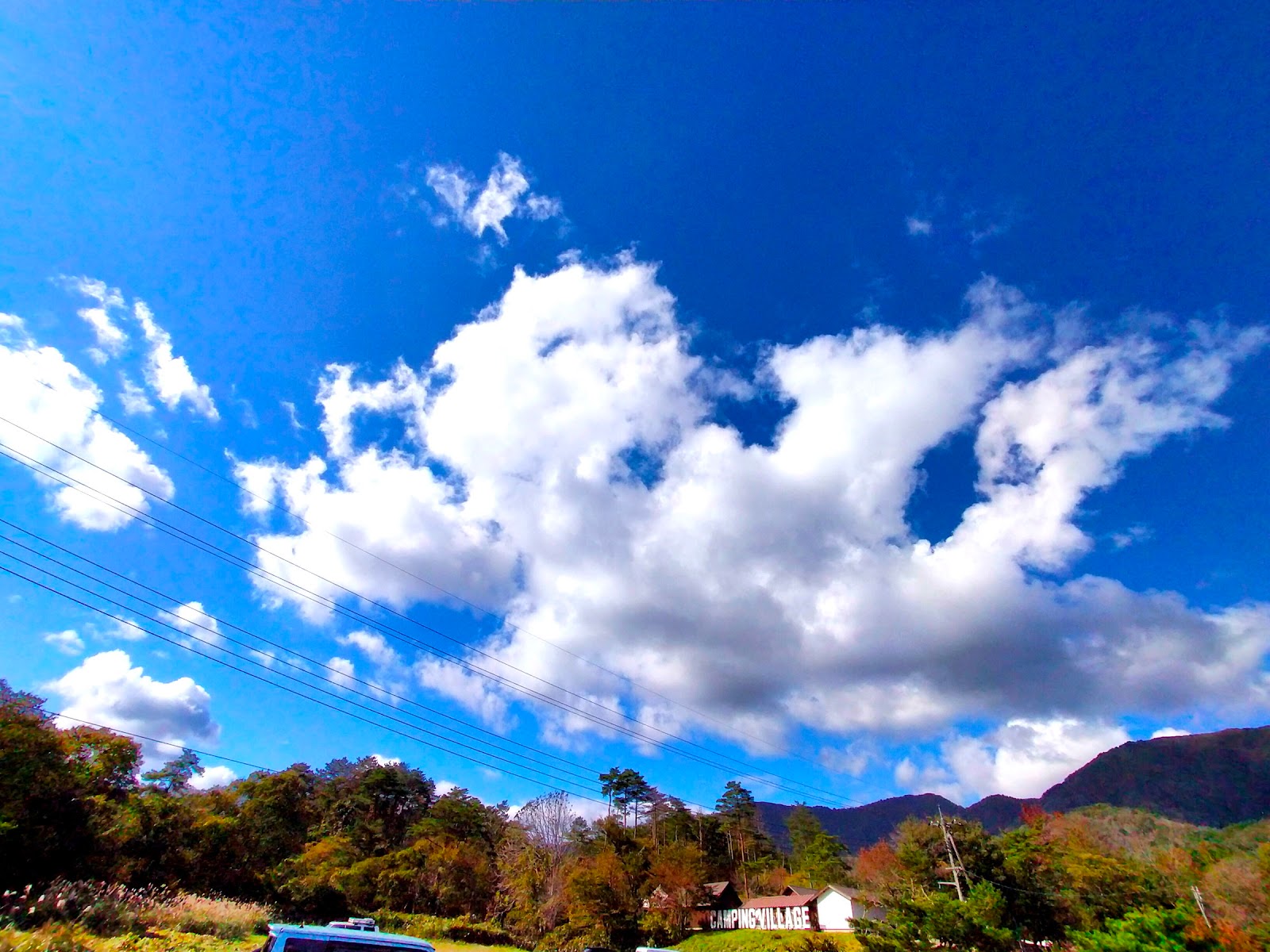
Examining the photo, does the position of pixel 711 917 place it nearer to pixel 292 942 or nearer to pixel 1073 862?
pixel 1073 862

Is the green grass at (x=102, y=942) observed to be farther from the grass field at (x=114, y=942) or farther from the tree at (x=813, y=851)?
the tree at (x=813, y=851)

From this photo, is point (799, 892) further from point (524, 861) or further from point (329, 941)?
point (329, 941)

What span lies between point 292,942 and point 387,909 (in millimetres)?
48613

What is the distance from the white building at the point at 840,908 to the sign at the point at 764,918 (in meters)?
1.46

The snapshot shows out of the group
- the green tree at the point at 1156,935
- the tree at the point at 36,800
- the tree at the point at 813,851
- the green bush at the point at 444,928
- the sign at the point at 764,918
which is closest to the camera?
the tree at the point at 36,800

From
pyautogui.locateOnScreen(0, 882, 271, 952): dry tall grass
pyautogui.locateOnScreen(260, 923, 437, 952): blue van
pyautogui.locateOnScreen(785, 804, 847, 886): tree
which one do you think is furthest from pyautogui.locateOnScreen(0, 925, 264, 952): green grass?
pyautogui.locateOnScreen(785, 804, 847, 886): tree

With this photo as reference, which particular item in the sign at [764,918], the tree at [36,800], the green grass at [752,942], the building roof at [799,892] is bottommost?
the green grass at [752,942]

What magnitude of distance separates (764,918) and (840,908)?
10.5 m

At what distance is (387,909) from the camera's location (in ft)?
164

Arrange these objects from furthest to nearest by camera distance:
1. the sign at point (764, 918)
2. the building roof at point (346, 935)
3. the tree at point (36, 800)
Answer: the sign at point (764, 918), the tree at point (36, 800), the building roof at point (346, 935)

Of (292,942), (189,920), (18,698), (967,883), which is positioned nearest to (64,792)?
(18,698)

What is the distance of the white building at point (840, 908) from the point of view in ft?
202

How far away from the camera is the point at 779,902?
6888 centimetres

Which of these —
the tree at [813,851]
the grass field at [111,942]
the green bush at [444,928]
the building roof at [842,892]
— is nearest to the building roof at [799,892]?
the building roof at [842,892]
